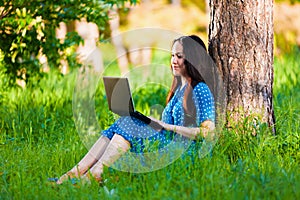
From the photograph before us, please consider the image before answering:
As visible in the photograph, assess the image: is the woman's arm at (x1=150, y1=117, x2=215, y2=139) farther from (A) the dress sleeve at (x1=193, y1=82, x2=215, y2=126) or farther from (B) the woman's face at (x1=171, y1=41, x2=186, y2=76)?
(B) the woman's face at (x1=171, y1=41, x2=186, y2=76)

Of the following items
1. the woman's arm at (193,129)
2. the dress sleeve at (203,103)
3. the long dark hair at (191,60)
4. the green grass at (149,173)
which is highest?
the long dark hair at (191,60)

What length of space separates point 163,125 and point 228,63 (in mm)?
795

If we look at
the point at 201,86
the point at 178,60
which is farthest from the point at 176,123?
the point at 178,60

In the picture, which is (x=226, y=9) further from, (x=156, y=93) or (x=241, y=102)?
(x=156, y=93)

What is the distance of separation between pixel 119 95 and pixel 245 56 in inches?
41.5

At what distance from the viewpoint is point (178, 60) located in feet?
13.1

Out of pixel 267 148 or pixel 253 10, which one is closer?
pixel 267 148

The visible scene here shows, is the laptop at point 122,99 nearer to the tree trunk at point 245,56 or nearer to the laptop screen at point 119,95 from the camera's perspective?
the laptop screen at point 119,95

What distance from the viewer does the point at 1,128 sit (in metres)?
5.09

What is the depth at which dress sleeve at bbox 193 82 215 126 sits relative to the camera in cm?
379

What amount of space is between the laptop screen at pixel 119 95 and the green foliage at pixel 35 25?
1619 mm

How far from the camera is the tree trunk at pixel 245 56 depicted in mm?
4152

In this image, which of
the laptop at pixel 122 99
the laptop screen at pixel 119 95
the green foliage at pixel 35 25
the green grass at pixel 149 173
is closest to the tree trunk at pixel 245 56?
the green grass at pixel 149 173

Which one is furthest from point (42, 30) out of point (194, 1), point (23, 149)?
point (194, 1)
